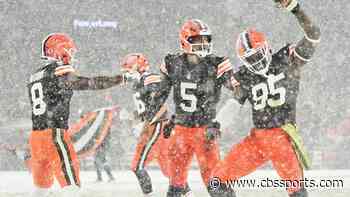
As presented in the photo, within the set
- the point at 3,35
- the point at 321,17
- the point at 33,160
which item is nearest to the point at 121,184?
the point at 33,160

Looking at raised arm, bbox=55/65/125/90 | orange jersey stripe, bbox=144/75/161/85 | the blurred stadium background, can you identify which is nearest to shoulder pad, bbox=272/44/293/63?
raised arm, bbox=55/65/125/90

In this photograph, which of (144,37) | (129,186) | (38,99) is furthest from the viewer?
(144,37)

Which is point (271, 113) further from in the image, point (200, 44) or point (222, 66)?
point (200, 44)

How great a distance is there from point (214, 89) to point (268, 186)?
3.56 meters

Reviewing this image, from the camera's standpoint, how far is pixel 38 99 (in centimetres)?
563

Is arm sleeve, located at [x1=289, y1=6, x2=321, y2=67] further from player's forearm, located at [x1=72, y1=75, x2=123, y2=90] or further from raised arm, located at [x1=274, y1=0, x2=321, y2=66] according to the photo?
player's forearm, located at [x1=72, y1=75, x2=123, y2=90]

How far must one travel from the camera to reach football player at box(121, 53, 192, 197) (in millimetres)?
6949

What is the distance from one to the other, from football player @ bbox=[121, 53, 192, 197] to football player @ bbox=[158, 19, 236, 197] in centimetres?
91

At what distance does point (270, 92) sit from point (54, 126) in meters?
1.66

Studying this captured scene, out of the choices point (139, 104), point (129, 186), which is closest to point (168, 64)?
point (139, 104)

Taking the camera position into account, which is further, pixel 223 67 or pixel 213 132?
pixel 223 67

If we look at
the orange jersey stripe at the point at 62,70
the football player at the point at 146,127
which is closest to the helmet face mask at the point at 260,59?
the orange jersey stripe at the point at 62,70

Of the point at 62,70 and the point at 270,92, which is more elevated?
the point at 62,70

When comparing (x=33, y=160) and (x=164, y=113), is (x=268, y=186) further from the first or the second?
(x=33, y=160)
